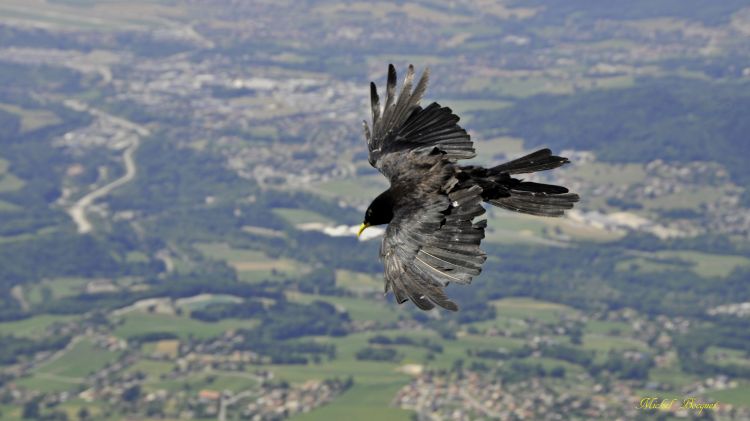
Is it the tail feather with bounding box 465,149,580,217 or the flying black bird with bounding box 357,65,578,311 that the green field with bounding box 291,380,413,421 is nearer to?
the flying black bird with bounding box 357,65,578,311

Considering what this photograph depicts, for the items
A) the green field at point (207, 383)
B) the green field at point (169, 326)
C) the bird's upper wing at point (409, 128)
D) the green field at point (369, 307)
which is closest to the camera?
the bird's upper wing at point (409, 128)

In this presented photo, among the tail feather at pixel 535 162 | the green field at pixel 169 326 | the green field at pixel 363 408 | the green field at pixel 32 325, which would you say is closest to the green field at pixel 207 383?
the green field at pixel 169 326

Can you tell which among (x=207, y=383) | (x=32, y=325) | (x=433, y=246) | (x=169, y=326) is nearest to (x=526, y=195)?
(x=433, y=246)

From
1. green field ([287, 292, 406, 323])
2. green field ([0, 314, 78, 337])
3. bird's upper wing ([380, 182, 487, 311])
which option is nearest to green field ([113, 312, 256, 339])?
green field ([0, 314, 78, 337])

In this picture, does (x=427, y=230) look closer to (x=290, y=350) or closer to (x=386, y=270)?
(x=386, y=270)

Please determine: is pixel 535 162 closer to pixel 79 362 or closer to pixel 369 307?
pixel 79 362

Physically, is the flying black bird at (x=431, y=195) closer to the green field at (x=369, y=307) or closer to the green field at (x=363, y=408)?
the green field at (x=363, y=408)

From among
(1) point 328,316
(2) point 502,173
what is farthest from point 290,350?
(2) point 502,173
